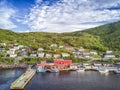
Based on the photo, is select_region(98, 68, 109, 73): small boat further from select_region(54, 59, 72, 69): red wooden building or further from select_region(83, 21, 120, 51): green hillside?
select_region(83, 21, 120, 51): green hillside

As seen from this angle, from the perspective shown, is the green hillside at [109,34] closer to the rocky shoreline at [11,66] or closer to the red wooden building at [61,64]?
the red wooden building at [61,64]

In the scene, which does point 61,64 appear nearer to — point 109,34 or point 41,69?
point 41,69

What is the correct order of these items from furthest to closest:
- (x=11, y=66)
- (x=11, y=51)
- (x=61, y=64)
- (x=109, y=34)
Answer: (x=109, y=34) → (x=11, y=51) → (x=11, y=66) → (x=61, y=64)

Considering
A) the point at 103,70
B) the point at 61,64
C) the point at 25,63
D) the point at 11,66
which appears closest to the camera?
the point at 103,70

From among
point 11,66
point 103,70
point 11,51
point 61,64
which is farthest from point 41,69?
point 11,51

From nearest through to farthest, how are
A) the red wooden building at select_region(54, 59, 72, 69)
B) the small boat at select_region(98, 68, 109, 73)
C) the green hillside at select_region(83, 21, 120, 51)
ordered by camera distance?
the small boat at select_region(98, 68, 109, 73)
the red wooden building at select_region(54, 59, 72, 69)
the green hillside at select_region(83, 21, 120, 51)

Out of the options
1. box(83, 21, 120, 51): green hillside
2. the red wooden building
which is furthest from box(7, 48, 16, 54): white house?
box(83, 21, 120, 51): green hillside

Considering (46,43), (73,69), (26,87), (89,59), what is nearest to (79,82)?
(26,87)

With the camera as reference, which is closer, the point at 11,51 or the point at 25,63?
the point at 25,63

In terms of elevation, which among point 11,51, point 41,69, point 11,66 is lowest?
point 41,69

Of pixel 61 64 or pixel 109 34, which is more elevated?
pixel 109 34

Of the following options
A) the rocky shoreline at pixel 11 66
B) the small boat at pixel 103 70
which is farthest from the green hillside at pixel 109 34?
the rocky shoreline at pixel 11 66
